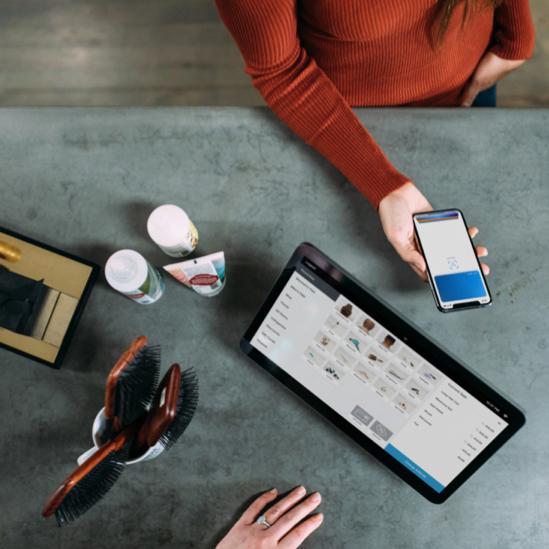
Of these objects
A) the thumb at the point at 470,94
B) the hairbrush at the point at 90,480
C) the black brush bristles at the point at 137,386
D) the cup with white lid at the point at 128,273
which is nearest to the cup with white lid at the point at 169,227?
the cup with white lid at the point at 128,273

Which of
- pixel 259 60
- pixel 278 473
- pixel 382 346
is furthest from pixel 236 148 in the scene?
pixel 278 473

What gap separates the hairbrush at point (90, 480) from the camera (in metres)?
0.57

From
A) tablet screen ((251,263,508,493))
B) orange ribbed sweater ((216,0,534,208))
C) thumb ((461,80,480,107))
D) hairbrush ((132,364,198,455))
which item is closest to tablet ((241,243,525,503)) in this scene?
tablet screen ((251,263,508,493))

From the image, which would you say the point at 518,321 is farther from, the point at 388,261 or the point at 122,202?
the point at 122,202

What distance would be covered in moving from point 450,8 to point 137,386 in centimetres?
71

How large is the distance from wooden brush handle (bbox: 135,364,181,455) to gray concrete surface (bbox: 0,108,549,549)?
0.13 metres

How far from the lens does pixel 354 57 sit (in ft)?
2.82

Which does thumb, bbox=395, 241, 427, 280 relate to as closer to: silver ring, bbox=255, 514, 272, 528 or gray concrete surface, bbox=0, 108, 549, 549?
gray concrete surface, bbox=0, 108, 549, 549

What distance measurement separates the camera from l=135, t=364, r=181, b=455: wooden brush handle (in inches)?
23.9

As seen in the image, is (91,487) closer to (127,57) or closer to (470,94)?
(470,94)

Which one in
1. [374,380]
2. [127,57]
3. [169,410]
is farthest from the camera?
[127,57]

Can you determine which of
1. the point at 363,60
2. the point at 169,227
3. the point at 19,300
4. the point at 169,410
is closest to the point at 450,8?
the point at 363,60

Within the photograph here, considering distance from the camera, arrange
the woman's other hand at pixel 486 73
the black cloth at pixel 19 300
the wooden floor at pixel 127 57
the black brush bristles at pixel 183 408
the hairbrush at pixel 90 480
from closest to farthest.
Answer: the hairbrush at pixel 90 480
the black brush bristles at pixel 183 408
the black cloth at pixel 19 300
the woman's other hand at pixel 486 73
the wooden floor at pixel 127 57

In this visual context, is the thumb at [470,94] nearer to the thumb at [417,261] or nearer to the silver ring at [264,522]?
the thumb at [417,261]
